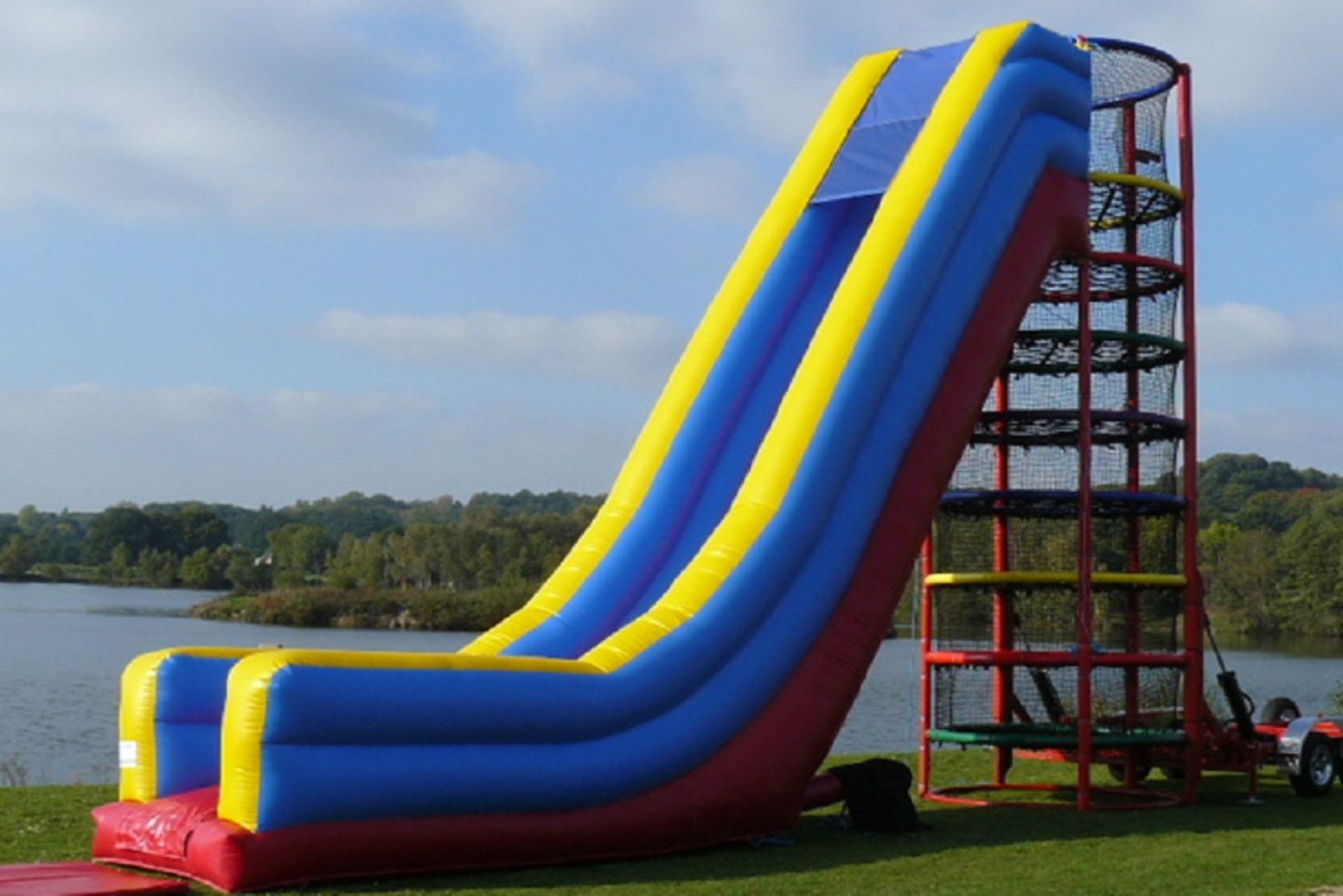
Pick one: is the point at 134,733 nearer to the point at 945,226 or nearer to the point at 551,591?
the point at 551,591

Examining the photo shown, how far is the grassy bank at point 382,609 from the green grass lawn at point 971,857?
154ft

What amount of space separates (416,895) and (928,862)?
10.1 feet

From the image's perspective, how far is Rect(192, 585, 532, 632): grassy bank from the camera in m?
61.9

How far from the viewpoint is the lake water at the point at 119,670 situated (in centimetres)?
2178

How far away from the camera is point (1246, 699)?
15.5m

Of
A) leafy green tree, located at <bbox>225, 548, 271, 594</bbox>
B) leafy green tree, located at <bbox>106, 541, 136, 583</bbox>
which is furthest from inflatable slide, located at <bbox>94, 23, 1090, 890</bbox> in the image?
leafy green tree, located at <bbox>106, 541, 136, 583</bbox>

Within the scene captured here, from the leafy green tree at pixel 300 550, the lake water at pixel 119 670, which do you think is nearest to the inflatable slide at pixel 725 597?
the lake water at pixel 119 670

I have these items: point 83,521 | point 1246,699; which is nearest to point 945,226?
point 1246,699

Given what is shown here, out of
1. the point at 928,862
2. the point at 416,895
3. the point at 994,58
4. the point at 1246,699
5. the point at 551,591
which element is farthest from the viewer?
the point at 1246,699

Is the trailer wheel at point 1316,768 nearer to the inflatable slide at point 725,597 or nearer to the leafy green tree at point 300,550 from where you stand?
the inflatable slide at point 725,597

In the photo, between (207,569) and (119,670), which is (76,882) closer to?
(119,670)

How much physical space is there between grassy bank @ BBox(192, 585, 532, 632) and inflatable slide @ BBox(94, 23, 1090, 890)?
153ft

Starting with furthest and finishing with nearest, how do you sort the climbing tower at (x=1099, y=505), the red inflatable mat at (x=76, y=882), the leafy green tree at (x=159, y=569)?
the leafy green tree at (x=159, y=569), the climbing tower at (x=1099, y=505), the red inflatable mat at (x=76, y=882)

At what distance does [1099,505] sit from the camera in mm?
14125
